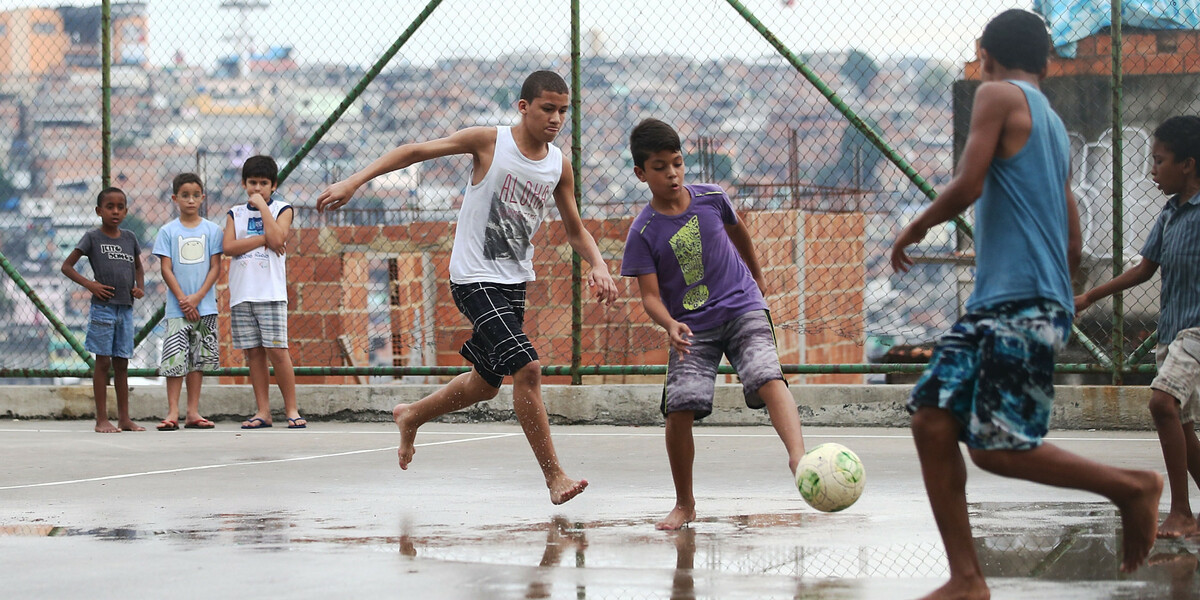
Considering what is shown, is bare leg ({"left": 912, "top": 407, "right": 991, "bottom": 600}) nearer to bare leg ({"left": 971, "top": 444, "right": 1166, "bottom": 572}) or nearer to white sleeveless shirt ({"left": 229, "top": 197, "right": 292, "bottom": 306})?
bare leg ({"left": 971, "top": 444, "right": 1166, "bottom": 572})

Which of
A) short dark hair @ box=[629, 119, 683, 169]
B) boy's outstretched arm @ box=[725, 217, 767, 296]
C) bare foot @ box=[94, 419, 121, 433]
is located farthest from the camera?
bare foot @ box=[94, 419, 121, 433]

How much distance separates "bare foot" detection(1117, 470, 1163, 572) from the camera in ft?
11.9

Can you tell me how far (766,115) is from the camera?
9.62 meters

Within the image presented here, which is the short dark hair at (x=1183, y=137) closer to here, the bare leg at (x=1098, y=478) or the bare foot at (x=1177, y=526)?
the bare foot at (x=1177, y=526)

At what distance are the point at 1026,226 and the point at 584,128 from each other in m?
5.96

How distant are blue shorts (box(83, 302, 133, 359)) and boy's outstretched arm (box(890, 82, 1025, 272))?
23.1 feet

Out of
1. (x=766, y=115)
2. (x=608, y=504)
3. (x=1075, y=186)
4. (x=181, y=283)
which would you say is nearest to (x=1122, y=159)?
(x=1075, y=186)

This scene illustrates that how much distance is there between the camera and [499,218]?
5914mm

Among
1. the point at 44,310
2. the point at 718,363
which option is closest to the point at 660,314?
the point at 718,363

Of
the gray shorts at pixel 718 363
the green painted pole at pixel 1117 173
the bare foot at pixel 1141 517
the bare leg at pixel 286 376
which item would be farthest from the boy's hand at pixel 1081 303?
the bare leg at pixel 286 376

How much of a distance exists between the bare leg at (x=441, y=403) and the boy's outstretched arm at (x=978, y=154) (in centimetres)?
284

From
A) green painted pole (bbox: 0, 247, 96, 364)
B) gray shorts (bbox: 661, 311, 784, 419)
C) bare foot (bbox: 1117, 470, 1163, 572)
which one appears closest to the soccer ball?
gray shorts (bbox: 661, 311, 784, 419)

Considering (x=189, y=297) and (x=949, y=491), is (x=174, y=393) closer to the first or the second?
(x=189, y=297)

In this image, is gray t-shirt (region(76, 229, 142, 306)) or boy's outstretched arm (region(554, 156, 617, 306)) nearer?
boy's outstretched arm (region(554, 156, 617, 306))
